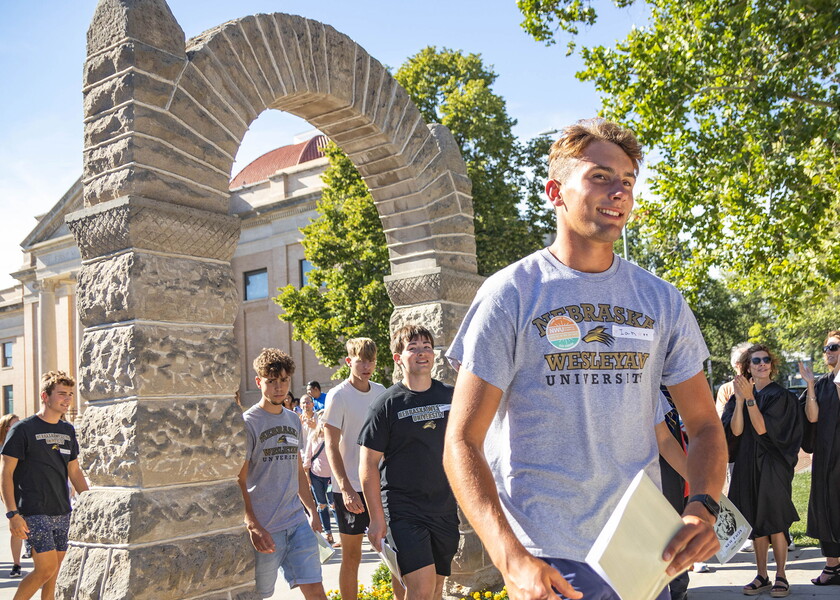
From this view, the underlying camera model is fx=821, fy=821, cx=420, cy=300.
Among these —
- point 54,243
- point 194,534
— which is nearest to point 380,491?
point 194,534

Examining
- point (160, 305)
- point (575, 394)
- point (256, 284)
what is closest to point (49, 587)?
point (160, 305)

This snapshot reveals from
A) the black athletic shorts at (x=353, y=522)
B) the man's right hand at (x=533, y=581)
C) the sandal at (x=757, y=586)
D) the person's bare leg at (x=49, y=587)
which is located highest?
the man's right hand at (x=533, y=581)

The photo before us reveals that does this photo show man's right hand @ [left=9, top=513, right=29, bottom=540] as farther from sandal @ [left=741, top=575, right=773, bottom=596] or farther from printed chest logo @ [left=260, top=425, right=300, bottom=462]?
sandal @ [left=741, top=575, right=773, bottom=596]

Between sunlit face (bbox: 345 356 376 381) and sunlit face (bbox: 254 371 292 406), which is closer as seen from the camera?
sunlit face (bbox: 254 371 292 406)

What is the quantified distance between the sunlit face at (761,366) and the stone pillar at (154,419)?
15.4 feet

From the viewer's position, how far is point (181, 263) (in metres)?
4.76

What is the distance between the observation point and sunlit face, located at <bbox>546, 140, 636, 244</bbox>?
243 cm

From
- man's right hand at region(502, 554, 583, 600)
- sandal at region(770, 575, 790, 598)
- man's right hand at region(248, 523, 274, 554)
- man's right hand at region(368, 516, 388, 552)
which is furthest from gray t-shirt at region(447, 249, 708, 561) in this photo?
sandal at region(770, 575, 790, 598)

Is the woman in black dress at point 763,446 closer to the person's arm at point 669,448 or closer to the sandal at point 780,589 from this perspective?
the sandal at point 780,589

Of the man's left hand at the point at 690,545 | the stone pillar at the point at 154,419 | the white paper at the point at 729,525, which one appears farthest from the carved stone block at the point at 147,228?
the man's left hand at the point at 690,545

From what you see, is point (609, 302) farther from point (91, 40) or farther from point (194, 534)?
point (91, 40)

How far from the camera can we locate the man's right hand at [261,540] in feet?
17.4

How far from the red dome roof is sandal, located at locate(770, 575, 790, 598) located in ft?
106

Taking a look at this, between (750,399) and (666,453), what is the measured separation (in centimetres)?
451
